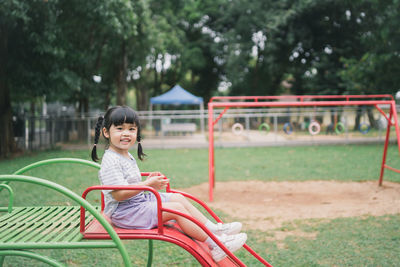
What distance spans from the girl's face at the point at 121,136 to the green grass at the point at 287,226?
1.48 metres

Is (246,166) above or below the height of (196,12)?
below

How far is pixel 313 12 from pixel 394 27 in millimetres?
Answer: 9280

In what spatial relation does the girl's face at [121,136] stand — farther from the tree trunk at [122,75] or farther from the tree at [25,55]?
the tree trunk at [122,75]

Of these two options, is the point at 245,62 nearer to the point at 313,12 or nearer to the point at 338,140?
the point at 313,12

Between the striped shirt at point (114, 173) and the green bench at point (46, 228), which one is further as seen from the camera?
the striped shirt at point (114, 173)

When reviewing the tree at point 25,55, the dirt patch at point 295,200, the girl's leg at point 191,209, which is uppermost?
the tree at point 25,55

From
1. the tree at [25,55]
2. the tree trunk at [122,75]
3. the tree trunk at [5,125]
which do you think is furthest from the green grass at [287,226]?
the tree trunk at [122,75]

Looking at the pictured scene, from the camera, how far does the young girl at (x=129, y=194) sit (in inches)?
94.1

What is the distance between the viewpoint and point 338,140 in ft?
48.6

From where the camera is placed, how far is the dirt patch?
504 cm

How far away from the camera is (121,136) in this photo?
2473 mm

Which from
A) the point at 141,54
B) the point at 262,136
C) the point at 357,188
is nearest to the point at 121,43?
the point at 141,54

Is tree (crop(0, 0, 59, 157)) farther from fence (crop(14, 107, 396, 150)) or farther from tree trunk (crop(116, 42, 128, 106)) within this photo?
tree trunk (crop(116, 42, 128, 106))

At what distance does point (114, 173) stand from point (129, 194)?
0.19m
